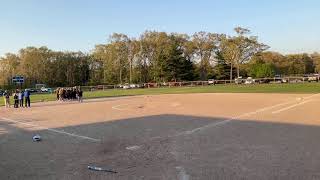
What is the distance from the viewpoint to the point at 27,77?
375ft

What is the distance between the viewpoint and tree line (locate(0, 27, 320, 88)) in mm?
112250

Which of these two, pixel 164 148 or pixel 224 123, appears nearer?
pixel 164 148

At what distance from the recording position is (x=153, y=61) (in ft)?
393

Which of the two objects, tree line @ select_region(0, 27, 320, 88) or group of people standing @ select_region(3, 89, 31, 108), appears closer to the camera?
group of people standing @ select_region(3, 89, 31, 108)

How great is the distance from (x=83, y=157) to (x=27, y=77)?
106 meters

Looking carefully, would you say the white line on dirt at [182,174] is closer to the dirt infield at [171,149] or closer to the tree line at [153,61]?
the dirt infield at [171,149]

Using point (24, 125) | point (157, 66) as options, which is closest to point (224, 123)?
point (24, 125)

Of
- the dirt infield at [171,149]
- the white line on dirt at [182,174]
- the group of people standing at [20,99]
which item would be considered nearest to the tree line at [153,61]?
the group of people standing at [20,99]

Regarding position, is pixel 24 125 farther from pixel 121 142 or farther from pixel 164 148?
pixel 164 148

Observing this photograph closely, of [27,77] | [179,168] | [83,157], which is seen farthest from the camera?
[27,77]

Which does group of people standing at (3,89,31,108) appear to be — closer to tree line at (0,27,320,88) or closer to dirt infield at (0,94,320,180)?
dirt infield at (0,94,320,180)

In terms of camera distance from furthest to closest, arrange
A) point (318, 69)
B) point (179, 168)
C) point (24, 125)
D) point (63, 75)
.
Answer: point (318, 69), point (63, 75), point (24, 125), point (179, 168)

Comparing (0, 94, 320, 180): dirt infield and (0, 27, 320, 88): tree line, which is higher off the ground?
(0, 27, 320, 88): tree line

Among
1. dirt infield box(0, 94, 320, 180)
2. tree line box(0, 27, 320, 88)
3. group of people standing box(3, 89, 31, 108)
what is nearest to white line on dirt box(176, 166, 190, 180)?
dirt infield box(0, 94, 320, 180)
